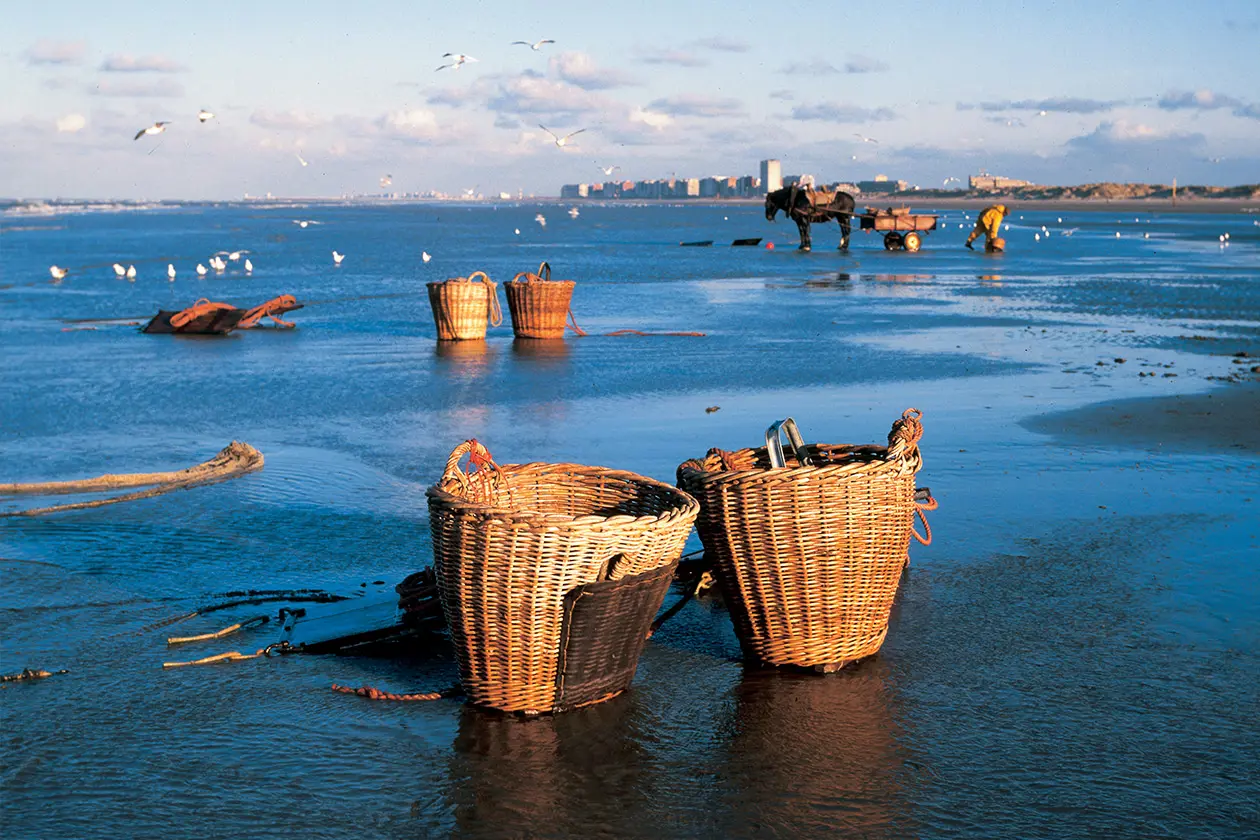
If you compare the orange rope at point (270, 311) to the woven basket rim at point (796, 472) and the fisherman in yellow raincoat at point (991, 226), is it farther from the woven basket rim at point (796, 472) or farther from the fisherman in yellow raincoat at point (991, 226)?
the fisherman in yellow raincoat at point (991, 226)

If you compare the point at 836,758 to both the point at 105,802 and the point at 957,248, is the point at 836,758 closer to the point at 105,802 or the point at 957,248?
the point at 105,802

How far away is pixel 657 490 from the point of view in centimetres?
551

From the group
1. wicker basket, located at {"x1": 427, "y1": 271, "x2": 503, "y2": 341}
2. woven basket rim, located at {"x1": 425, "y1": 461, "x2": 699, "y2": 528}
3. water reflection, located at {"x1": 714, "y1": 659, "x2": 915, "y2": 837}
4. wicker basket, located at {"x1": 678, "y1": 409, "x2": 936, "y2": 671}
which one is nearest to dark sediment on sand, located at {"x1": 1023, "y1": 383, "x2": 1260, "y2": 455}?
wicker basket, located at {"x1": 678, "y1": 409, "x2": 936, "y2": 671}

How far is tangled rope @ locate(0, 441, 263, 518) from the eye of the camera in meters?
8.91

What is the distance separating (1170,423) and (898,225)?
35.4 meters

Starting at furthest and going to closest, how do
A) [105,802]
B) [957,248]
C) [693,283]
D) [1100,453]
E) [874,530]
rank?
[957,248] < [693,283] < [1100,453] < [874,530] < [105,802]

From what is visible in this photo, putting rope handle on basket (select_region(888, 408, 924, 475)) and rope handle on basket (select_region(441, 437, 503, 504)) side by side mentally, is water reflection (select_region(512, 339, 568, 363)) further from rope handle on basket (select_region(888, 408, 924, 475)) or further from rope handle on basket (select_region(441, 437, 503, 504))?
rope handle on basket (select_region(441, 437, 503, 504))

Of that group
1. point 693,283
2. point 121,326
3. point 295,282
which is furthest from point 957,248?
point 121,326

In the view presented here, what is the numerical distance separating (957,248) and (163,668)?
47609 millimetres

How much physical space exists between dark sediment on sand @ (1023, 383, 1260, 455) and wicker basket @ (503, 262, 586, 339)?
884 centimetres

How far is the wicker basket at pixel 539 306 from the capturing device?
1925cm

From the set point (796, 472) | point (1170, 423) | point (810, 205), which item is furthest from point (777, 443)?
point (810, 205)

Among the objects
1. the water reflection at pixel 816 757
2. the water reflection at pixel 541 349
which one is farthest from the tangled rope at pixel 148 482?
the water reflection at pixel 541 349

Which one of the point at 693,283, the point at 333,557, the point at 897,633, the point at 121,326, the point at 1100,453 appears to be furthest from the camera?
the point at 693,283
